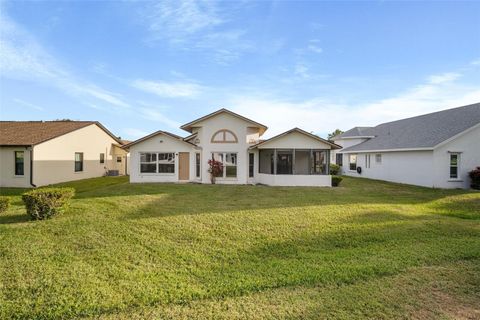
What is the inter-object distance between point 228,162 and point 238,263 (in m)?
14.2

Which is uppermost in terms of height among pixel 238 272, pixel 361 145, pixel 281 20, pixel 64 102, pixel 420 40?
pixel 281 20

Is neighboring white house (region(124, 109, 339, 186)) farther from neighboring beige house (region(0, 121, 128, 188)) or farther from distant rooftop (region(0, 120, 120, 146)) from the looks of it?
distant rooftop (region(0, 120, 120, 146))

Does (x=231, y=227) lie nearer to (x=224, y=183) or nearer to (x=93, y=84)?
(x=224, y=183)

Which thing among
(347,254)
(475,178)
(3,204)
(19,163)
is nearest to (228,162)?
(3,204)

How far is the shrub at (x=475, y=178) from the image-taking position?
18.3 m

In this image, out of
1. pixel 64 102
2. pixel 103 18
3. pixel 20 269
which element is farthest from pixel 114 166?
pixel 20 269

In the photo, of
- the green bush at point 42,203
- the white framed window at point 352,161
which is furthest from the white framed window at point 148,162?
the white framed window at point 352,161

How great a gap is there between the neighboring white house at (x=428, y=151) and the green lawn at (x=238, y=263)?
27.7 ft

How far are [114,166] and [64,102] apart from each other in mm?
10392

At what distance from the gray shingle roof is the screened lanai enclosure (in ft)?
22.6

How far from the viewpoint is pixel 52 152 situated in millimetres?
20469

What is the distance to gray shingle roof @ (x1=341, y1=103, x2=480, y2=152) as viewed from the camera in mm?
19391

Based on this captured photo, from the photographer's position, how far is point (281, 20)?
47.8ft

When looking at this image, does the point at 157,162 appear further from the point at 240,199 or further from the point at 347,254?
the point at 347,254
